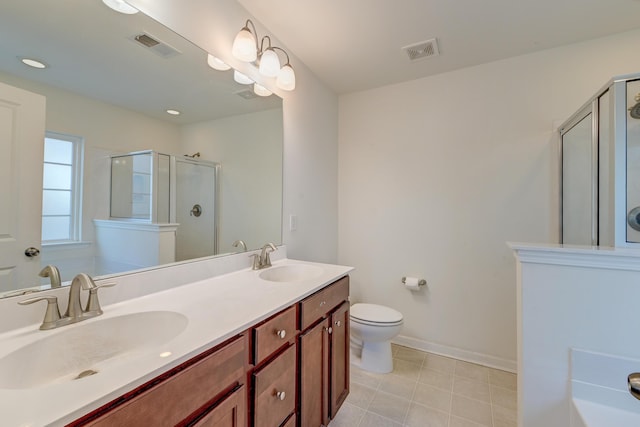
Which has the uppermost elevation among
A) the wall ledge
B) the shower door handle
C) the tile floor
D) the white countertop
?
the shower door handle

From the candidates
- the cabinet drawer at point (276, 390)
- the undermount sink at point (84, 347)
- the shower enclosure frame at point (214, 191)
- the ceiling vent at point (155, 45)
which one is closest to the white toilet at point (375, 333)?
the cabinet drawer at point (276, 390)

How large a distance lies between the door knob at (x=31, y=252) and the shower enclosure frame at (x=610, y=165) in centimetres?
241

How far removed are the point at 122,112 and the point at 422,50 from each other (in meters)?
1.98

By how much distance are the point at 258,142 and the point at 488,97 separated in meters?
1.85

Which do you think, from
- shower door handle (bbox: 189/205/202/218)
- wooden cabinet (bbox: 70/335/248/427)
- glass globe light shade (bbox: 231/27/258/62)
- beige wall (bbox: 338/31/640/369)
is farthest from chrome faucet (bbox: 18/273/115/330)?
beige wall (bbox: 338/31/640/369)

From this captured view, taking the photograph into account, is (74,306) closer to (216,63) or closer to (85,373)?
(85,373)

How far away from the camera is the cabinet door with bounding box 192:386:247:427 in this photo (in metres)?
0.75

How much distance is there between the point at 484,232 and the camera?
2156 millimetres

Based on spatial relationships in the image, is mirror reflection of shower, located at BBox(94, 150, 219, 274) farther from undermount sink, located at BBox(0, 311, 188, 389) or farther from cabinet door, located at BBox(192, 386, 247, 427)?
cabinet door, located at BBox(192, 386, 247, 427)

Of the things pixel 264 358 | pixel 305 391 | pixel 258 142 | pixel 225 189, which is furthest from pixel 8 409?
pixel 258 142

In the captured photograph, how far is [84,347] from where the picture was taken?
0.82 metres

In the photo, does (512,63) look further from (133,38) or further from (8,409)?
(8,409)

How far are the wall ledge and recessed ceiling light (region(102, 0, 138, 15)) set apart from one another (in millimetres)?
1918

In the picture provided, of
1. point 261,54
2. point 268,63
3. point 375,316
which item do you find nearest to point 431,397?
point 375,316
